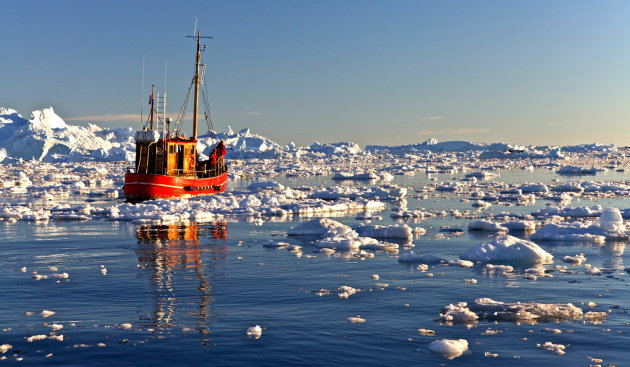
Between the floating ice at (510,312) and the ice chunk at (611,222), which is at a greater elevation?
the ice chunk at (611,222)

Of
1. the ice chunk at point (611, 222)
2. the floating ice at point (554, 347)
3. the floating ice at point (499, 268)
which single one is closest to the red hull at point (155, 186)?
the ice chunk at point (611, 222)

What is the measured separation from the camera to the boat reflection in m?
10.8

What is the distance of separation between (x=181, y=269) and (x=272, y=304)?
4245 mm

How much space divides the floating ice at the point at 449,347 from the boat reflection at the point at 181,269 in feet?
10.5

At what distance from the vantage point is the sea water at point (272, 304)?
9.06 meters

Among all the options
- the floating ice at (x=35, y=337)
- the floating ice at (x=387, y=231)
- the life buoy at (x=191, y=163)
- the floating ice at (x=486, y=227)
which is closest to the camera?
the floating ice at (x=35, y=337)

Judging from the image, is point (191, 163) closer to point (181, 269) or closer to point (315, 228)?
point (315, 228)

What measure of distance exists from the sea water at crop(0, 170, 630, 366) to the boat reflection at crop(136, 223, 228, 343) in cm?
4

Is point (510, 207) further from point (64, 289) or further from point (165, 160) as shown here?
point (64, 289)

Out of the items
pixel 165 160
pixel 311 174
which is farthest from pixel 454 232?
pixel 311 174

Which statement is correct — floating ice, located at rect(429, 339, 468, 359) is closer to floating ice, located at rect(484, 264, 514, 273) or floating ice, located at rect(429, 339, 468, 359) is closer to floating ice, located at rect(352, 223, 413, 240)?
floating ice, located at rect(484, 264, 514, 273)

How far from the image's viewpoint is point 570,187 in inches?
1729

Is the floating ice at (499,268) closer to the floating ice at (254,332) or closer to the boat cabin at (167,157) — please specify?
the floating ice at (254,332)

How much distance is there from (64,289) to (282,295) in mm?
4230
